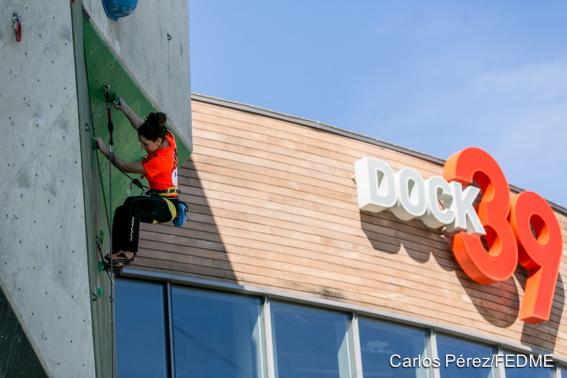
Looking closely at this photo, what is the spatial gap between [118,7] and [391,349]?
8.64 meters

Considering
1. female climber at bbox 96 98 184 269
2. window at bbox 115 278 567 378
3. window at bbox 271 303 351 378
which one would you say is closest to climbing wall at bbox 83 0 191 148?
female climber at bbox 96 98 184 269

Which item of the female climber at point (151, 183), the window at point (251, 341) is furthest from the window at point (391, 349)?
the female climber at point (151, 183)

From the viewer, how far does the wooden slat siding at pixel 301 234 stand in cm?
1692

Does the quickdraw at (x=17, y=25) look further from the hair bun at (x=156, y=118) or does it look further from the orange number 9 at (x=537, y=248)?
the orange number 9 at (x=537, y=248)

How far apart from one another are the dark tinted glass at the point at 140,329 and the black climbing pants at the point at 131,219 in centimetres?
372

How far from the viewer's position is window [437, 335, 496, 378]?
19.2 m

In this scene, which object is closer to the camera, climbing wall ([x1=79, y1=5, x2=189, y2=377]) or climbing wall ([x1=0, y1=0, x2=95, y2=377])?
climbing wall ([x1=0, y1=0, x2=95, y2=377])

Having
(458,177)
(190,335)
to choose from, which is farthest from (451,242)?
(190,335)

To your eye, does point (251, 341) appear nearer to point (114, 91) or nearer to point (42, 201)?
point (114, 91)

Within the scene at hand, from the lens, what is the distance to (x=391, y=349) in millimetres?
18578

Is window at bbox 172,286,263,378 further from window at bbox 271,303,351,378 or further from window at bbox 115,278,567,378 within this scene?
window at bbox 271,303,351,378

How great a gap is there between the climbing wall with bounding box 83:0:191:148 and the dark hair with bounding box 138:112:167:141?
2.01 ft

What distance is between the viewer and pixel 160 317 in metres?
16.2

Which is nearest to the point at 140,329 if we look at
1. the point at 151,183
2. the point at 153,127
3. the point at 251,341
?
the point at 251,341
